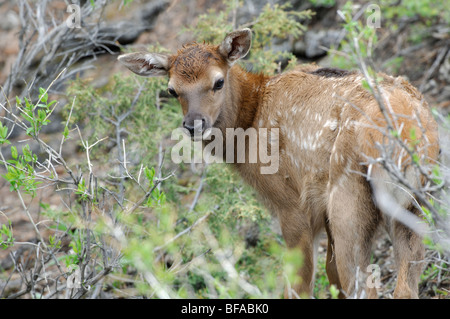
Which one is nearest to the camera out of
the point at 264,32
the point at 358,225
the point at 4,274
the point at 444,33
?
the point at 358,225

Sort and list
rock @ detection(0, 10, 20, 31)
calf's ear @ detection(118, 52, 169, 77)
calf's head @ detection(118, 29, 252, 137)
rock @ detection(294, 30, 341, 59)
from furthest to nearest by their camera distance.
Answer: rock @ detection(0, 10, 20, 31), rock @ detection(294, 30, 341, 59), calf's ear @ detection(118, 52, 169, 77), calf's head @ detection(118, 29, 252, 137)

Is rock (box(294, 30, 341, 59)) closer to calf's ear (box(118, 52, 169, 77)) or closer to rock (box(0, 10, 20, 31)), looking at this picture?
calf's ear (box(118, 52, 169, 77))

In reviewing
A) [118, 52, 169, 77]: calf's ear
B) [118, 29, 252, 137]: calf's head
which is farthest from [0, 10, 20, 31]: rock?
[118, 29, 252, 137]: calf's head

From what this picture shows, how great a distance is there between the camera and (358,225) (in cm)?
483

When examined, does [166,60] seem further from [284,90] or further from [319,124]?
[319,124]

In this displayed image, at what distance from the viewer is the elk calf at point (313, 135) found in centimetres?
476

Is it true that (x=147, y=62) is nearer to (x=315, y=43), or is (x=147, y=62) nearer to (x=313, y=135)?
(x=313, y=135)

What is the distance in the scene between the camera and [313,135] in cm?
576

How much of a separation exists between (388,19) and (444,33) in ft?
4.06

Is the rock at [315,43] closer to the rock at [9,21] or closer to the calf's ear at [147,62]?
the calf's ear at [147,62]

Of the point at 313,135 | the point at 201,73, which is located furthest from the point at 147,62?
the point at 313,135

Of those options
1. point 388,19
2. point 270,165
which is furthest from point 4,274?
point 388,19

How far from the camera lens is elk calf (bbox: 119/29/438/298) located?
476cm
